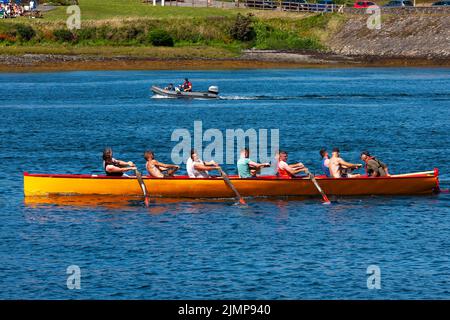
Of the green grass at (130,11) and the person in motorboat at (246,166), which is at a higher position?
the green grass at (130,11)

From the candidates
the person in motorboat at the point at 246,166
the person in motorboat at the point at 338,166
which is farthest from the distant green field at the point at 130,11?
the person in motorboat at the point at 338,166

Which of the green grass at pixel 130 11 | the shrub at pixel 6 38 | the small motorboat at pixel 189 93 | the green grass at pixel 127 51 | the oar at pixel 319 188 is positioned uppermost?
the green grass at pixel 130 11

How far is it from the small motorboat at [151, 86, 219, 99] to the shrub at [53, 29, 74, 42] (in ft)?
103

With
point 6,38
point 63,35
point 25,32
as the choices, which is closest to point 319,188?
point 6,38

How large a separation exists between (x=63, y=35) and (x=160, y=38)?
10.3m

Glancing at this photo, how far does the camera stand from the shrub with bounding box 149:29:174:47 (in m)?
112

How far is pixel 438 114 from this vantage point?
73125mm

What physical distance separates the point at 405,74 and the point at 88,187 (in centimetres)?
6932

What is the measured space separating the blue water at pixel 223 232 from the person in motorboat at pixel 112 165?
1.29 metres

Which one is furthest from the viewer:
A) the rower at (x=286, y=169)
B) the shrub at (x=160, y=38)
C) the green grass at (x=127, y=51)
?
the shrub at (x=160, y=38)

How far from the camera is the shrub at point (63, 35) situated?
367 feet

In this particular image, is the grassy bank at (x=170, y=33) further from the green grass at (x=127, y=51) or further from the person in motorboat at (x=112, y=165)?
the person in motorboat at (x=112, y=165)
